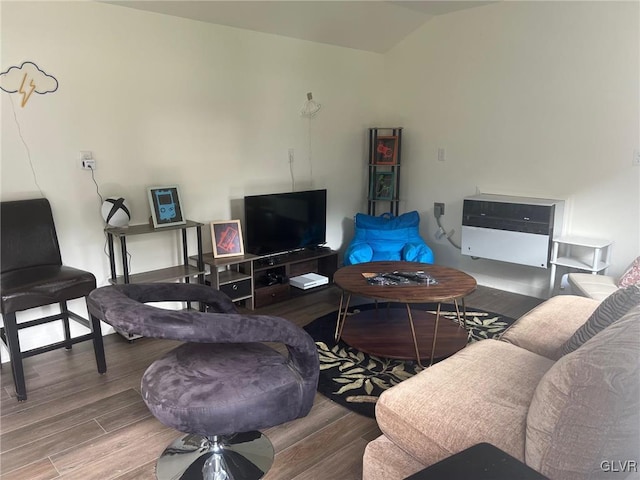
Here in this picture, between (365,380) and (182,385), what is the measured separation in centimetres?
132

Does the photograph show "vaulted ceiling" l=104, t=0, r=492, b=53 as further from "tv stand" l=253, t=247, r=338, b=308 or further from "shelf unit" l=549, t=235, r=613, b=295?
"shelf unit" l=549, t=235, r=613, b=295

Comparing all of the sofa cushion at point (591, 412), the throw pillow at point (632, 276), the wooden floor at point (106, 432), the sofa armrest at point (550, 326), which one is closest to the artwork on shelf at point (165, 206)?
the wooden floor at point (106, 432)

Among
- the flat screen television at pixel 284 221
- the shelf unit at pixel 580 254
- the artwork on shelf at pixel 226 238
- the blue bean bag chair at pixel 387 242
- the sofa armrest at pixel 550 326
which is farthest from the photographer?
the blue bean bag chair at pixel 387 242

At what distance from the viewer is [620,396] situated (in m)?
1.13

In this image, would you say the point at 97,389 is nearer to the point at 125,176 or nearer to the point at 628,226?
the point at 125,176

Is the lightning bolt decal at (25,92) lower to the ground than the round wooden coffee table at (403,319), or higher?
higher

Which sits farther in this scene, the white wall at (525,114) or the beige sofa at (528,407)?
the white wall at (525,114)

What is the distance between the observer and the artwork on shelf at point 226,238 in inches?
144

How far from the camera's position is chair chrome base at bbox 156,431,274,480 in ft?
6.22

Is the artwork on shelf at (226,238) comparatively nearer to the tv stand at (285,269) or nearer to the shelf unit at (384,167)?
the tv stand at (285,269)

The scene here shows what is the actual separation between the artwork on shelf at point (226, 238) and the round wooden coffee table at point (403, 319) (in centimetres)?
100

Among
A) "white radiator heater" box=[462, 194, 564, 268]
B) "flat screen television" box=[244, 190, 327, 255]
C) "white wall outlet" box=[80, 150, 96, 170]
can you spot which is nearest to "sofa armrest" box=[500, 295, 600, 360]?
"white radiator heater" box=[462, 194, 564, 268]

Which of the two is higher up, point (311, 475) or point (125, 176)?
point (125, 176)

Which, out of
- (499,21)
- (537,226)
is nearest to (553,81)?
(499,21)
